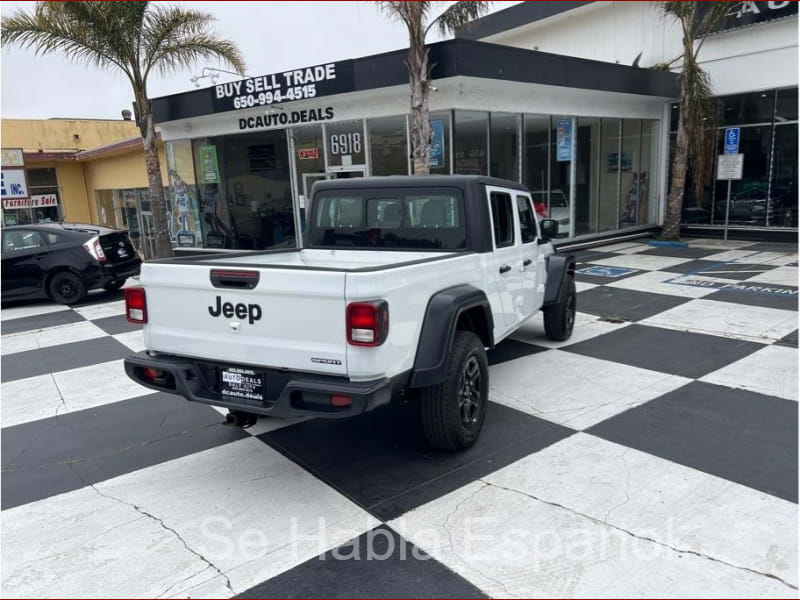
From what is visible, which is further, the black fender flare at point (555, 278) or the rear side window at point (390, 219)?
the black fender flare at point (555, 278)

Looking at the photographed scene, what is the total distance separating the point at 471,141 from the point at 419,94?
199cm

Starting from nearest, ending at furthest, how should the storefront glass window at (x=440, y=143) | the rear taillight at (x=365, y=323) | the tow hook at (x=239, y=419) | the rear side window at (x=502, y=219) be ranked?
1. the rear taillight at (x=365, y=323)
2. the tow hook at (x=239, y=419)
3. the rear side window at (x=502, y=219)
4. the storefront glass window at (x=440, y=143)

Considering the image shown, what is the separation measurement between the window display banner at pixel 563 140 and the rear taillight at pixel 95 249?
398 inches

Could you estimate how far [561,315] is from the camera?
6879mm

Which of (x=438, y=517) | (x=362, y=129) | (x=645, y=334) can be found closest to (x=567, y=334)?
(x=645, y=334)

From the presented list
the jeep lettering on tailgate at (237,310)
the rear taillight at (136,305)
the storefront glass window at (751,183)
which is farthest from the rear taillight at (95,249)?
the storefront glass window at (751,183)

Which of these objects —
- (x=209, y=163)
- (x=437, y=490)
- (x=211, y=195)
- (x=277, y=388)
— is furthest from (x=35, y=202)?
(x=437, y=490)

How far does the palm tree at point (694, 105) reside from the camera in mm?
14250

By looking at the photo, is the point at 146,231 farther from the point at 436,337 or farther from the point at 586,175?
the point at 436,337

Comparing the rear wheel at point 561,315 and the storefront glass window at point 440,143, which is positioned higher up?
the storefront glass window at point 440,143

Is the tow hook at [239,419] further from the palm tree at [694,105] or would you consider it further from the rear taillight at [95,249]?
the palm tree at [694,105]

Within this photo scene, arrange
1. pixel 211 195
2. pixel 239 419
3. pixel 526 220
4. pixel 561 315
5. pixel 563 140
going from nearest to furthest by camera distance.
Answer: pixel 239 419 → pixel 526 220 → pixel 561 315 → pixel 563 140 → pixel 211 195

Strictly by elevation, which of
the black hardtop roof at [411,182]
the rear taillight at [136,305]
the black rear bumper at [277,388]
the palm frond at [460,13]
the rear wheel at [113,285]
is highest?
the palm frond at [460,13]

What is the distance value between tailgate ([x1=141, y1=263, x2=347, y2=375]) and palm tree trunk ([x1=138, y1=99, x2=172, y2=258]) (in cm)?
1096
